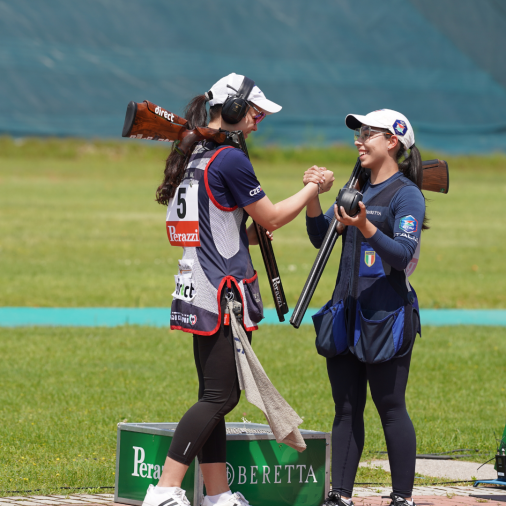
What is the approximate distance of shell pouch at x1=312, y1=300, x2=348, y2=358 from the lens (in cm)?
464

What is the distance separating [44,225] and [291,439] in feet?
64.5

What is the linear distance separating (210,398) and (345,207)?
1.08 meters

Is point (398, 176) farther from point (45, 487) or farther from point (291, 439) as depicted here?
point (45, 487)

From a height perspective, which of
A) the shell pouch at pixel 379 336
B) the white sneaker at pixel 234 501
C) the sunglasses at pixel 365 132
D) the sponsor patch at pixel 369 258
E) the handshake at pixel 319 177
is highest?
the sunglasses at pixel 365 132

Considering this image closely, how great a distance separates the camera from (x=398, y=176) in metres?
4.75

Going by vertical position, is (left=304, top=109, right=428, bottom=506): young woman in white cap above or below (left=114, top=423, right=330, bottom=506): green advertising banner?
above

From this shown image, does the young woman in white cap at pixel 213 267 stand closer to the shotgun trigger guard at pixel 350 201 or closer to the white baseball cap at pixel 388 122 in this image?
Result: the shotgun trigger guard at pixel 350 201

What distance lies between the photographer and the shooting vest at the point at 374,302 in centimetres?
454

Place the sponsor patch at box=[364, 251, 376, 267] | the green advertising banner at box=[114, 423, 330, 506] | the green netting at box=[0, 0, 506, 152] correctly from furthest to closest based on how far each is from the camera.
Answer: the green netting at box=[0, 0, 506, 152], the green advertising banner at box=[114, 423, 330, 506], the sponsor patch at box=[364, 251, 376, 267]

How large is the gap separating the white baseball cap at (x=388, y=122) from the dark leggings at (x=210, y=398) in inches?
48.6

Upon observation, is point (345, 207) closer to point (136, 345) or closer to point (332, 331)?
point (332, 331)

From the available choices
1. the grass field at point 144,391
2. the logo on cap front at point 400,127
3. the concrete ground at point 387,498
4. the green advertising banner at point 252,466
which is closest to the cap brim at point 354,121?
the logo on cap front at point 400,127

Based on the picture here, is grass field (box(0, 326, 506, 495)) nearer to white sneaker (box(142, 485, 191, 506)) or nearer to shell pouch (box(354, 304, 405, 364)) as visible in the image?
white sneaker (box(142, 485, 191, 506))

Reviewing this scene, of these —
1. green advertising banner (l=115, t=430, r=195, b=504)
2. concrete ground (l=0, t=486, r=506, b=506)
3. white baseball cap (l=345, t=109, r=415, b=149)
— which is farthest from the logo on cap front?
concrete ground (l=0, t=486, r=506, b=506)
